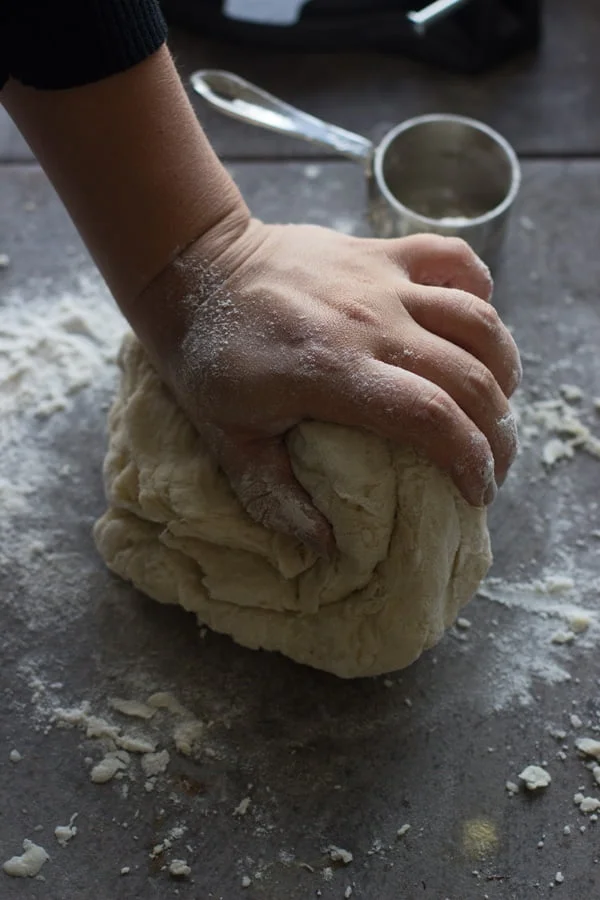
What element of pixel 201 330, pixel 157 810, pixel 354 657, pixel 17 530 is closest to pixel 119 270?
pixel 201 330

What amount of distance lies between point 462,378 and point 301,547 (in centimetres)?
28

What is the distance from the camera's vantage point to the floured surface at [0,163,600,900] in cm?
108

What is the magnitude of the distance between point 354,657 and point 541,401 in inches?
21.7

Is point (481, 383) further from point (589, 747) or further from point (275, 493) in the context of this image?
point (589, 747)

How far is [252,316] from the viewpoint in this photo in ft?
3.51

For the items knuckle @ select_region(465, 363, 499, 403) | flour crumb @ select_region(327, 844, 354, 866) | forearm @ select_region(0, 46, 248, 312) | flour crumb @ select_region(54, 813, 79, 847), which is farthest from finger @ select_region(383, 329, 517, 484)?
flour crumb @ select_region(54, 813, 79, 847)

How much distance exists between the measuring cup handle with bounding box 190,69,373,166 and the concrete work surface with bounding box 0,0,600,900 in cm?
35

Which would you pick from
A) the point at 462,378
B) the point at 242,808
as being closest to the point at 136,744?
the point at 242,808

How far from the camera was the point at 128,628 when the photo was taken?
1245 millimetres

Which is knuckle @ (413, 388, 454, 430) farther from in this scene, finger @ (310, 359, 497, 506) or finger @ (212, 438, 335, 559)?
finger @ (212, 438, 335, 559)

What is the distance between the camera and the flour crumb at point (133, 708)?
3.85 ft

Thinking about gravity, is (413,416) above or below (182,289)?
below

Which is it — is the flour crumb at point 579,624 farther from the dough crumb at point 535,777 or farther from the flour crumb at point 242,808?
the flour crumb at point 242,808

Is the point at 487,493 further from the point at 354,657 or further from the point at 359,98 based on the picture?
the point at 359,98
